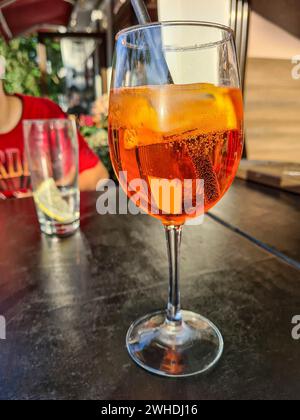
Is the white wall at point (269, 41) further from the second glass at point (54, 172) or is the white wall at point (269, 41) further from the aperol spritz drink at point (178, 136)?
the aperol spritz drink at point (178, 136)

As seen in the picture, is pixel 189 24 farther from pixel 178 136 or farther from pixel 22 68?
pixel 22 68

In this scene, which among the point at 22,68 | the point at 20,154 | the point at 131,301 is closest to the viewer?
the point at 131,301

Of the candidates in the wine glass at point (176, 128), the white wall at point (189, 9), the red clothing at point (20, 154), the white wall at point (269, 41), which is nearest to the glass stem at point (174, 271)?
the wine glass at point (176, 128)

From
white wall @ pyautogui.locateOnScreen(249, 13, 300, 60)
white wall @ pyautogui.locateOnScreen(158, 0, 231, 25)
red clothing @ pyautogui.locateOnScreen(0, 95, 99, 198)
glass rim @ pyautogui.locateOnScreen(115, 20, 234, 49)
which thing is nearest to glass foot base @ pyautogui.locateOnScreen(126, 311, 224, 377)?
glass rim @ pyautogui.locateOnScreen(115, 20, 234, 49)

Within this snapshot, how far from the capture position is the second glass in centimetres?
70

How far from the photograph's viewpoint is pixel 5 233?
2.37 feet

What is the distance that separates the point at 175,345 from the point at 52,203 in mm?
434

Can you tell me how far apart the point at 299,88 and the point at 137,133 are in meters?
1.83

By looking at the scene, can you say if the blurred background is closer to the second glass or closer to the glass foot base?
the second glass

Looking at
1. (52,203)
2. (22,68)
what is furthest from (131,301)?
(22,68)

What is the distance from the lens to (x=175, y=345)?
40cm

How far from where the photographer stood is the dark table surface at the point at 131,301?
313mm

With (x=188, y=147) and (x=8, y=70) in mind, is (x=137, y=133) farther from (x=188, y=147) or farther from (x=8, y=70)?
(x=8, y=70)
